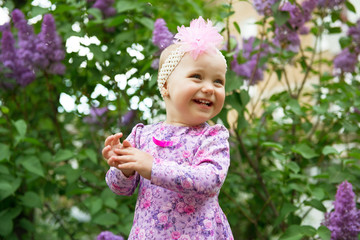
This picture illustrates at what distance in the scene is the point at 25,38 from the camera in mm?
2107

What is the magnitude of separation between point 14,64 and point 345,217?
176 cm

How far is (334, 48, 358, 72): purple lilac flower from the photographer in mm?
2447

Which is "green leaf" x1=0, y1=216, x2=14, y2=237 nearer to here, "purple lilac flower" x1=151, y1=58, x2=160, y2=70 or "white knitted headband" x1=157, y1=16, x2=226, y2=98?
"purple lilac flower" x1=151, y1=58, x2=160, y2=70

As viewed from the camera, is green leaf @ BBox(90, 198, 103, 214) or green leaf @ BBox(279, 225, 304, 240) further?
→ green leaf @ BBox(90, 198, 103, 214)

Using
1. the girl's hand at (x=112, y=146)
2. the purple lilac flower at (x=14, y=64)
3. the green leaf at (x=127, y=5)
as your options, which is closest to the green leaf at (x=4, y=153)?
the purple lilac flower at (x=14, y=64)

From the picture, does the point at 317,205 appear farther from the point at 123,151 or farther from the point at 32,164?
the point at 32,164

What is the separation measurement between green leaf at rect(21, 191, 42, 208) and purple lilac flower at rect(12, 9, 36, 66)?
2.19 ft

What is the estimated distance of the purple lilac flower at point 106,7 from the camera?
226 centimetres

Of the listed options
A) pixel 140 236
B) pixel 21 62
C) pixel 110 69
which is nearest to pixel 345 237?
pixel 140 236

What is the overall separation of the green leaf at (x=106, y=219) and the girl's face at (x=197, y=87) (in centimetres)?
90

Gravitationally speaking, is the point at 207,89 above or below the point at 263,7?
above

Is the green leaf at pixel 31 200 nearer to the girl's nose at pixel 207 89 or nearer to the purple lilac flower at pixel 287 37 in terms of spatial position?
the girl's nose at pixel 207 89

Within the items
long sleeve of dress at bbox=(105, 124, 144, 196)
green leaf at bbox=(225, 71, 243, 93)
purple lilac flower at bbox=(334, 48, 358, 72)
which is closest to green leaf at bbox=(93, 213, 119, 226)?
A: long sleeve of dress at bbox=(105, 124, 144, 196)

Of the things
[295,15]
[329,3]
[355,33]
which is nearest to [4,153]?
[295,15]
